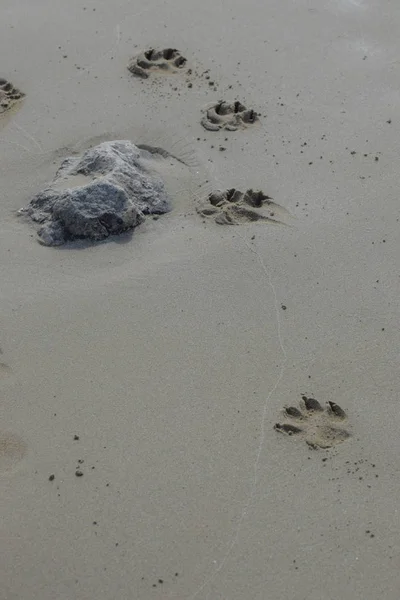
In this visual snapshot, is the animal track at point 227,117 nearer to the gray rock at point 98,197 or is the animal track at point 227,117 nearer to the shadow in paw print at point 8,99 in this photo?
the gray rock at point 98,197

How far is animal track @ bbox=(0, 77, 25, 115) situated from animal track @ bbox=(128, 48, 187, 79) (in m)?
0.76

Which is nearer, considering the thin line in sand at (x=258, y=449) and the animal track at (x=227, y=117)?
the thin line in sand at (x=258, y=449)

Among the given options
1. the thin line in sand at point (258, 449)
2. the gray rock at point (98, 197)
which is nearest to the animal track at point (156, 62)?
the gray rock at point (98, 197)

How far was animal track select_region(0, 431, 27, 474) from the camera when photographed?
12.3ft

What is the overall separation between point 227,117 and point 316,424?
2.31 meters

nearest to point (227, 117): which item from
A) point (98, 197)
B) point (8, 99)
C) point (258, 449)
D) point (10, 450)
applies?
point (98, 197)

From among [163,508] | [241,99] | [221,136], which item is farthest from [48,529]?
[241,99]

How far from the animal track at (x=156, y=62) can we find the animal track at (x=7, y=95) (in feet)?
2.49

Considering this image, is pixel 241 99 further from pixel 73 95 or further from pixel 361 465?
pixel 361 465

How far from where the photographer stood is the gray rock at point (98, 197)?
4699mm

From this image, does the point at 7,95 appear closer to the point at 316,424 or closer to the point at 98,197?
the point at 98,197

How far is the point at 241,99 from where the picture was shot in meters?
5.63

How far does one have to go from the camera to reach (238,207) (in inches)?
191

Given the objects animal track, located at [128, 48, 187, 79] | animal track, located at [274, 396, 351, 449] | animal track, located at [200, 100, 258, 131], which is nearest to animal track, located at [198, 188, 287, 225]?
animal track, located at [200, 100, 258, 131]
